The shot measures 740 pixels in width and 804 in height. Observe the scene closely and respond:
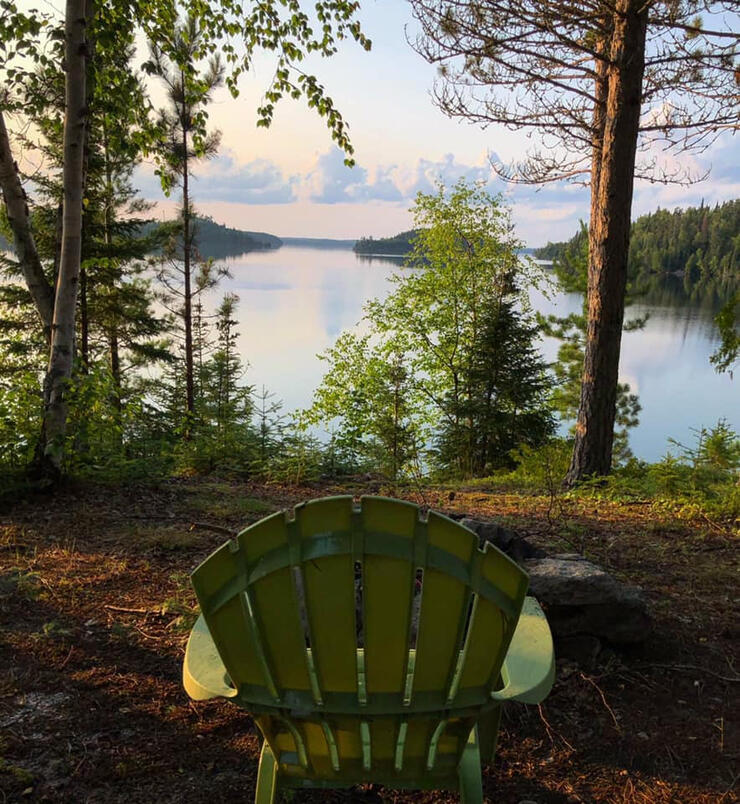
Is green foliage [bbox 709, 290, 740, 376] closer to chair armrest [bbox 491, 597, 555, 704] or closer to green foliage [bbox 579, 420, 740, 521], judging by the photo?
green foliage [bbox 579, 420, 740, 521]

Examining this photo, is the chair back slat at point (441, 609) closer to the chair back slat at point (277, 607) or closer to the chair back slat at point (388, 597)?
the chair back slat at point (388, 597)

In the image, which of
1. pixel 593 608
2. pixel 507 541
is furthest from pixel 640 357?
pixel 593 608

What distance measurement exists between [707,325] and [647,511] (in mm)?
42840

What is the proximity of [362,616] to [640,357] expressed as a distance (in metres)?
37.8

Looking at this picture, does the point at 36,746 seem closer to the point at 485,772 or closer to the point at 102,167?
the point at 485,772


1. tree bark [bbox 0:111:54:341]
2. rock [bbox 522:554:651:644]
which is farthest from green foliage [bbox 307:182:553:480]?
rock [bbox 522:554:651:644]

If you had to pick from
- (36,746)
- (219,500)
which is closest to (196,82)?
(219,500)

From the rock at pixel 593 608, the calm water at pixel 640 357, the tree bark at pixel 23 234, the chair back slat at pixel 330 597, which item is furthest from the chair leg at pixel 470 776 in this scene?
the calm water at pixel 640 357

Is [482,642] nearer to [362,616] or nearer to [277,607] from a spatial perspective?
[362,616]

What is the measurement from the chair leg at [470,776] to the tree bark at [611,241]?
5.25 meters

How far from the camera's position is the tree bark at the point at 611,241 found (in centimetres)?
575

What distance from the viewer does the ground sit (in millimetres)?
1889

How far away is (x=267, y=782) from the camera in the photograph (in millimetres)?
1509

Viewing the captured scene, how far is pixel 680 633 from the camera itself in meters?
2.78
